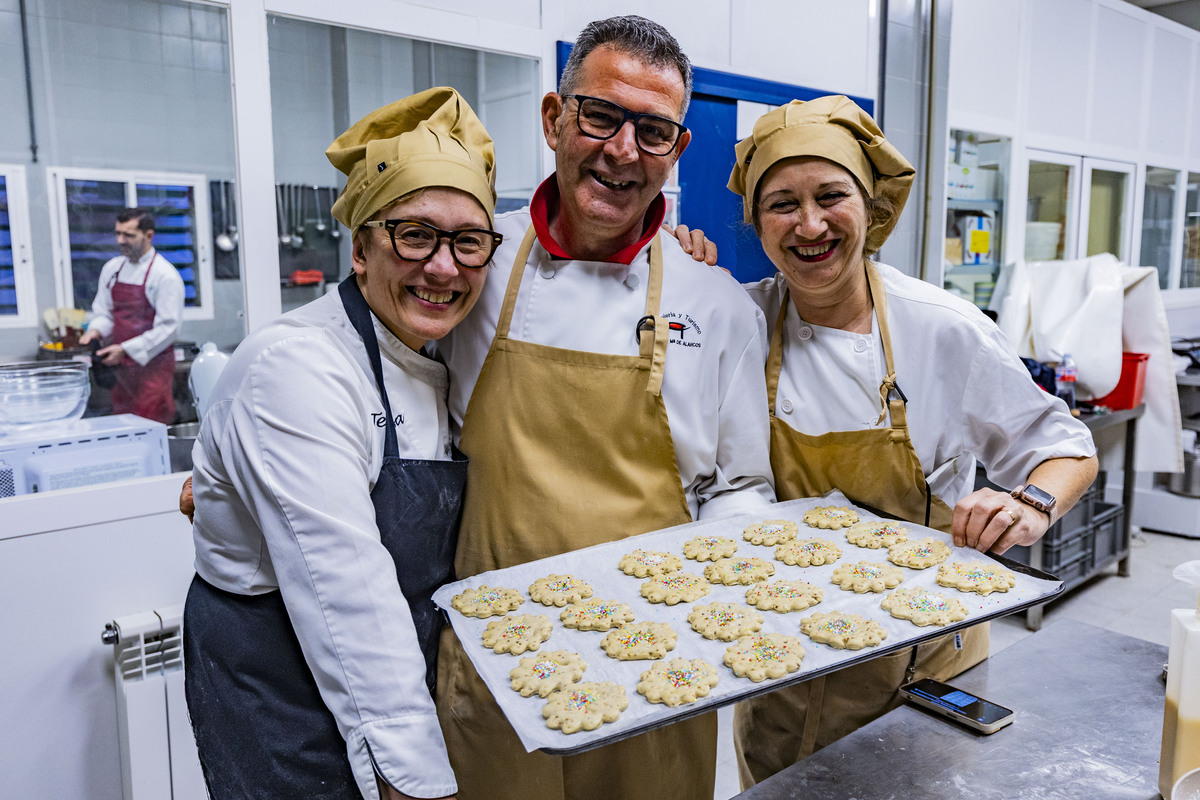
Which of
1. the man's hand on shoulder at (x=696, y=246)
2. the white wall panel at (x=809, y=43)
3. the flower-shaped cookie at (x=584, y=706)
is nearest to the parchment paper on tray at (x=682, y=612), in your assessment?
the flower-shaped cookie at (x=584, y=706)

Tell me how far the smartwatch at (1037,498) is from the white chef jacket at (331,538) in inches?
45.8

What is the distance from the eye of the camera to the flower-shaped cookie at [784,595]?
1.55 meters

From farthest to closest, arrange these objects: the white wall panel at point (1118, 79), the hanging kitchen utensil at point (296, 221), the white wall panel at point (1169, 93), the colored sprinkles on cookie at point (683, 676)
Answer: the white wall panel at point (1169, 93) → the white wall panel at point (1118, 79) → the hanging kitchen utensil at point (296, 221) → the colored sprinkles on cookie at point (683, 676)

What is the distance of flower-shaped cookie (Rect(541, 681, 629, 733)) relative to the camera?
1.17 meters

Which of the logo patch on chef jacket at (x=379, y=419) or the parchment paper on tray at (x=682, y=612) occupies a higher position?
the logo patch on chef jacket at (x=379, y=419)

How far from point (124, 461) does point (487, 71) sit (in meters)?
1.72

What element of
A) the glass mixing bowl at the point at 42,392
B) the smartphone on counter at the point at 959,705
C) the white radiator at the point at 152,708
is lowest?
the white radiator at the point at 152,708

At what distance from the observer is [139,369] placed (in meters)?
2.36

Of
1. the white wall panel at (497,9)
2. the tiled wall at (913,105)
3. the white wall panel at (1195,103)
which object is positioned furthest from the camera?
the white wall panel at (1195,103)

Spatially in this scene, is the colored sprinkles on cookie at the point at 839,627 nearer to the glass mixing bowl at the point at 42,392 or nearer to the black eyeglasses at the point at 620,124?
the black eyeglasses at the point at 620,124

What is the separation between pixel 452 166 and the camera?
1407mm

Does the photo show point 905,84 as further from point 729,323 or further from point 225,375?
point 225,375

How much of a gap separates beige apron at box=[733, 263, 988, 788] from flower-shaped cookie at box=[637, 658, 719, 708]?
1.67 ft

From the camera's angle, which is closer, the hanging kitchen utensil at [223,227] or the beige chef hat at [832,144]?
the beige chef hat at [832,144]
